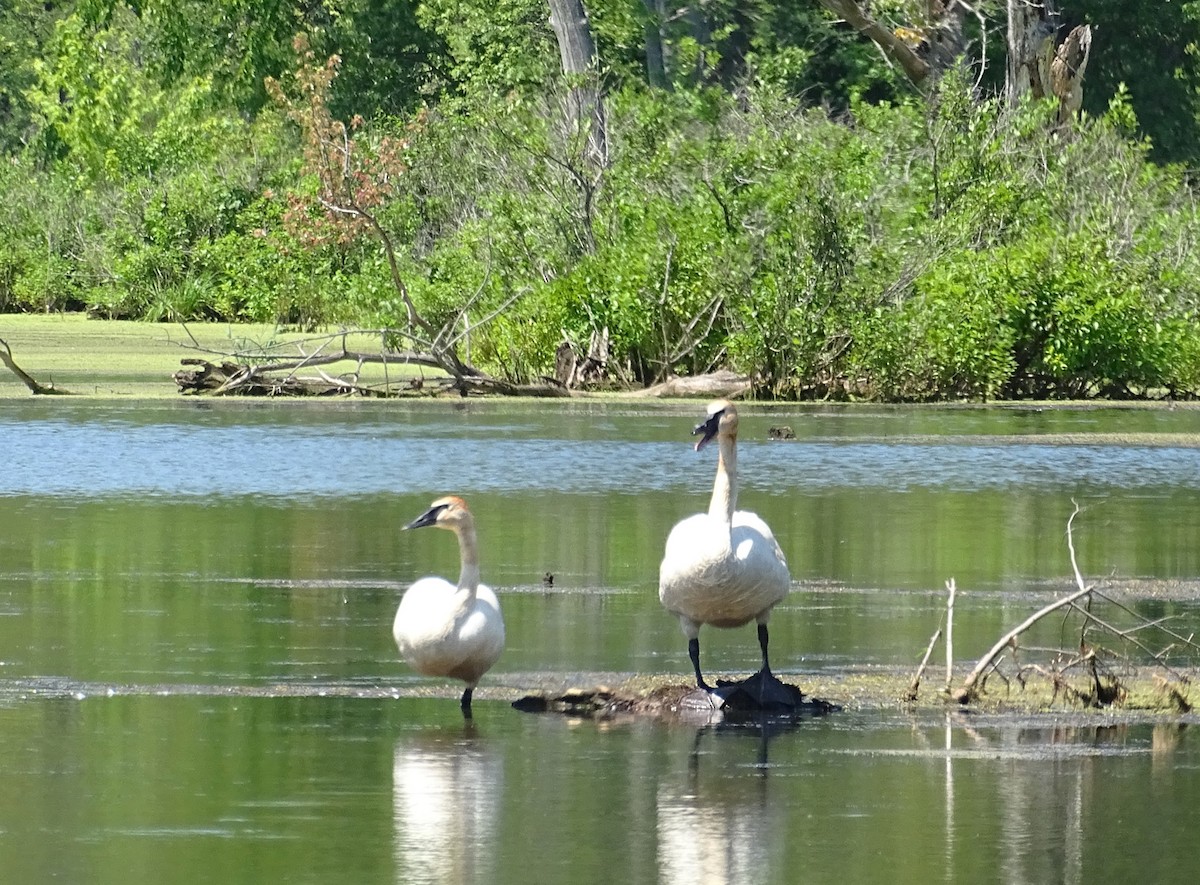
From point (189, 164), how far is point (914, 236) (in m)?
20.7

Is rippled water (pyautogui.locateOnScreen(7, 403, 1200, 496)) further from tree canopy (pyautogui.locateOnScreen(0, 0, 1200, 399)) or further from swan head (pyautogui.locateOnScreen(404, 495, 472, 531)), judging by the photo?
swan head (pyautogui.locateOnScreen(404, 495, 472, 531))

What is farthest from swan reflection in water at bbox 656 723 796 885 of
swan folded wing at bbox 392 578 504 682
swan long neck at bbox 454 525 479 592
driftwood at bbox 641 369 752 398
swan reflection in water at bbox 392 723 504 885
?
driftwood at bbox 641 369 752 398

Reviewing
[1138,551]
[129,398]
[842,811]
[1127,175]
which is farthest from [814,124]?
[842,811]

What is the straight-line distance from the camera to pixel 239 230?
3994 cm

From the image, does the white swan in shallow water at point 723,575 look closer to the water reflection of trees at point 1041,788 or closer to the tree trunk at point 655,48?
the water reflection of trees at point 1041,788

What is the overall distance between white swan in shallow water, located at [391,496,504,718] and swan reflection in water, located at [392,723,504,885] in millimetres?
355

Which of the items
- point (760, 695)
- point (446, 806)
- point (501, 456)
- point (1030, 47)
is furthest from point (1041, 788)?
point (1030, 47)

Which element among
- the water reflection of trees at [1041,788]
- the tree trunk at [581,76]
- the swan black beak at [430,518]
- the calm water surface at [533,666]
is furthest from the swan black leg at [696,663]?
the tree trunk at [581,76]

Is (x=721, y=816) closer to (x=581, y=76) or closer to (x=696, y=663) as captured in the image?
(x=696, y=663)

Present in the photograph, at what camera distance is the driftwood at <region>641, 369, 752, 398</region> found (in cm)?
2442

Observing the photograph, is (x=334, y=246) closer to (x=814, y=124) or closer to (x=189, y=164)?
(x=189, y=164)

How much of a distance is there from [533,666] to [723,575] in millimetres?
1099

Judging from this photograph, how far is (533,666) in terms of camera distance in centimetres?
919

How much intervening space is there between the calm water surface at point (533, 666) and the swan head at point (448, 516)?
0.58 metres
